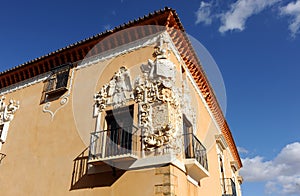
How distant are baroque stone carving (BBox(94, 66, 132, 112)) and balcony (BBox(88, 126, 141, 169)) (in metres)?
0.88

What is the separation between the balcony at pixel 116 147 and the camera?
21.8 feet

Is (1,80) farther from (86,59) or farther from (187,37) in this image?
(187,37)

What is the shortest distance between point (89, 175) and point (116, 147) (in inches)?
42.4

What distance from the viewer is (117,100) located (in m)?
7.94

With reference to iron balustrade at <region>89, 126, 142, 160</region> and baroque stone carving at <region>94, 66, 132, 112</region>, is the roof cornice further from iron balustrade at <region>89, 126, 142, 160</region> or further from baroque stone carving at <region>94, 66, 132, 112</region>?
iron balustrade at <region>89, 126, 142, 160</region>

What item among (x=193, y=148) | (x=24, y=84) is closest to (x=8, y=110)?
(x=24, y=84)

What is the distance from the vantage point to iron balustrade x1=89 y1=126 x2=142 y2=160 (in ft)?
22.9

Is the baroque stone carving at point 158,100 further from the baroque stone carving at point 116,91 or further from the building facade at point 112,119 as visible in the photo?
the baroque stone carving at point 116,91

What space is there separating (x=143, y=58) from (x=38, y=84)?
471 cm

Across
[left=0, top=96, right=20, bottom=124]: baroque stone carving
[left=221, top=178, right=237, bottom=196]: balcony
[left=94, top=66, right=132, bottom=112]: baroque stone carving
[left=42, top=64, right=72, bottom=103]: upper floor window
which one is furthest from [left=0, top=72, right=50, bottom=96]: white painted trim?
[left=221, top=178, right=237, bottom=196]: balcony

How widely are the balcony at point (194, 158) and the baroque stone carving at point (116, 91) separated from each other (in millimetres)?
2218

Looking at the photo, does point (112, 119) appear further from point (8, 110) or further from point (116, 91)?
point (8, 110)

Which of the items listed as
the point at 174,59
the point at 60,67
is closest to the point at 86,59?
the point at 60,67

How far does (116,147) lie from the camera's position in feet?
23.4
